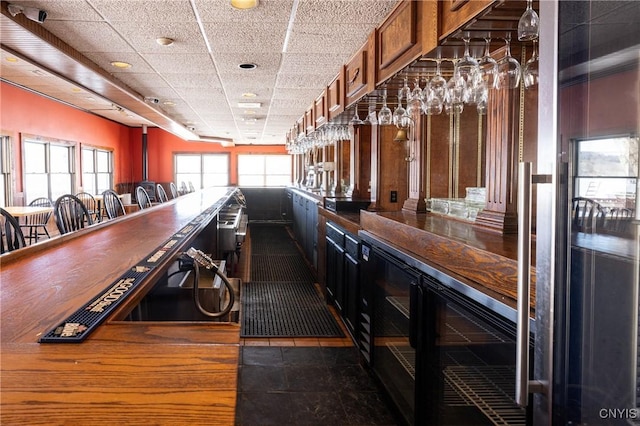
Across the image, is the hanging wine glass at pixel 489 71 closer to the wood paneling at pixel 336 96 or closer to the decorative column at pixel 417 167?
the decorative column at pixel 417 167

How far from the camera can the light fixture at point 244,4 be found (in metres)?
3.29

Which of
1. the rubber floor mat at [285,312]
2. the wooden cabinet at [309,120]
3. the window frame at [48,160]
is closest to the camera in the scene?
the rubber floor mat at [285,312]

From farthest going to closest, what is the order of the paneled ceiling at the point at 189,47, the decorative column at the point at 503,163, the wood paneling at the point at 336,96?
1. the wood paneling at the point at 336,96
2. the paneled ceiling at the point at 189,47
3. the decorative column at the point at 503,163

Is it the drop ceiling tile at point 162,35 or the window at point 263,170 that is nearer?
the drop ceiling tile at point 162,35

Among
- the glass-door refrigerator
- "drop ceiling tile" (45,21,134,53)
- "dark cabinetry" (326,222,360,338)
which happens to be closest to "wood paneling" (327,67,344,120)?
"dark cabinetry" (326,222,360,338)

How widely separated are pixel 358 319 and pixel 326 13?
2152 mm

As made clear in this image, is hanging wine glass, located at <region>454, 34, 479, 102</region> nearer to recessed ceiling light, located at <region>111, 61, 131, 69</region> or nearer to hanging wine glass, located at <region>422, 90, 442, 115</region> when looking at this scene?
hanging wine glass, located at <region>422, 90, 442, 115</region>

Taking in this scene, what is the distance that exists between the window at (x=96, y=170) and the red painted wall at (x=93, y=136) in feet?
0.81

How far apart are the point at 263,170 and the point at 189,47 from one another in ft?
44.6

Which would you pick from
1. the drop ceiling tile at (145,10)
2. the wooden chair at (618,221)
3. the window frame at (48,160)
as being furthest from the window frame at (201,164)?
the wooden chair at (618,221)

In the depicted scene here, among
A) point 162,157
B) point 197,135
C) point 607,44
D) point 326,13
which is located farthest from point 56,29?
point 162,157

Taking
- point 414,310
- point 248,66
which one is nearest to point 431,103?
point 414,310

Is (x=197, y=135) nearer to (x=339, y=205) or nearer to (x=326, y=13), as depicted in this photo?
(x=339, y=205)

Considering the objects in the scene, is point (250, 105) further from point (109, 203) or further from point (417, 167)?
point (417, 167)
